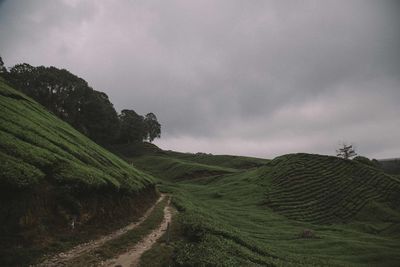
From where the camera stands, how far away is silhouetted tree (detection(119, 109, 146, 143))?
123 m

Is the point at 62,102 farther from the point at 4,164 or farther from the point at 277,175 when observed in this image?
the point at 4,164

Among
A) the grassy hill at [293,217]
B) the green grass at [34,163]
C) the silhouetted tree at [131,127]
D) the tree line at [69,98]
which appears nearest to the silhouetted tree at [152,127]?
the silhouetted tree at [131,127]

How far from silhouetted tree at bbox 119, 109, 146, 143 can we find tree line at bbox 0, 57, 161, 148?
13.0 meters

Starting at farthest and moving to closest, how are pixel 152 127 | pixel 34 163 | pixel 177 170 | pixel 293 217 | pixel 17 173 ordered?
pixel 152 127 → pixel 177 170 → pixel 293 217 → pixel 34 163 → pixel 17 173

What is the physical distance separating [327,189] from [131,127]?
272 ft

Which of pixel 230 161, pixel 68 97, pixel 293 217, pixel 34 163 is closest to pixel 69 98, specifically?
pixel 68 97

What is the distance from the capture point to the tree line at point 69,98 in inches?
3366

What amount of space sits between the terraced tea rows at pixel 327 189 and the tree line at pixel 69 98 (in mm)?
57426

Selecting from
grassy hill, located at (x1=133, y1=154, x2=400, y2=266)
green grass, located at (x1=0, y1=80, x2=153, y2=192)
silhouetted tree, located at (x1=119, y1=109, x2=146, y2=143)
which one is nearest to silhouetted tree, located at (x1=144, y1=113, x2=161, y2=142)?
silhouetted tree, located at (x1=119, y1=109, x2=146, y2=143)

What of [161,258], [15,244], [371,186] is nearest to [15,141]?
[15,244]

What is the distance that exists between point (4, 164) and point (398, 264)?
109ft

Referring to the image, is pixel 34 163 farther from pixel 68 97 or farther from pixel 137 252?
pixel 68 97

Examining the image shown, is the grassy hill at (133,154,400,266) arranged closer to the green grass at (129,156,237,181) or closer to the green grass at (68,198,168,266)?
the green grass at (68,198,168,266)

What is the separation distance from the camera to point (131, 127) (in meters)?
123
